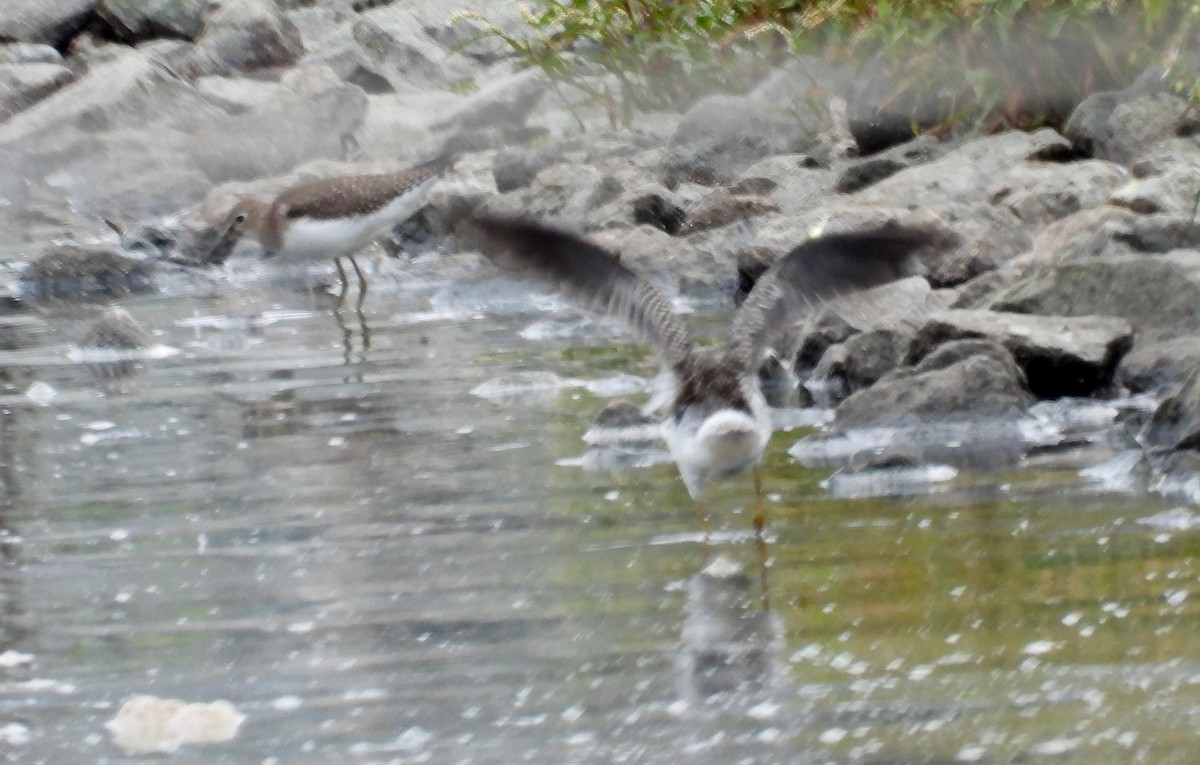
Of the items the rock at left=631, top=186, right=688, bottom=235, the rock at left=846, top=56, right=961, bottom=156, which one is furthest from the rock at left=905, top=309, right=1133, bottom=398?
the rock at left=846, top=56, right=961, bottom=156

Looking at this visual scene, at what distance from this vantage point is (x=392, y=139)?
717 inches

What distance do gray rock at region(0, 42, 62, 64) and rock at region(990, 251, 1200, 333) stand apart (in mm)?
14953

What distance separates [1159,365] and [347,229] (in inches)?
240

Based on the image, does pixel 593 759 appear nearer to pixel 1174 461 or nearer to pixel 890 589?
pixel 890 589

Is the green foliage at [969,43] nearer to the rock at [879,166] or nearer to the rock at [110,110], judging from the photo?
the rock at [879,166]

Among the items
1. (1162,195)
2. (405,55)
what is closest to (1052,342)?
(1162,195)

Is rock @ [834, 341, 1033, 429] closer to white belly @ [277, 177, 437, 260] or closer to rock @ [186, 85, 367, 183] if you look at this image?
white belly @ [277, 177, 437, 260]

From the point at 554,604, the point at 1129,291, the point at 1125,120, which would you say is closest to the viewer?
the point at 554,604

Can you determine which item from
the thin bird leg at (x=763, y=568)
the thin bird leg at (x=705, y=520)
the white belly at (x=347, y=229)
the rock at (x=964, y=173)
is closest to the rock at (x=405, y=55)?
the white belly at (x=347, y=229)

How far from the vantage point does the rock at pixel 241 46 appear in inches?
828

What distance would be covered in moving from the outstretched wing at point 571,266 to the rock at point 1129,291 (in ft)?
6.99

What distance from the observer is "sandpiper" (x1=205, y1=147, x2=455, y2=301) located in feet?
42.7

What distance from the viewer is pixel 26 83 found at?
20328 millimetres

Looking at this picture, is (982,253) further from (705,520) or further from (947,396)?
(705,520)
